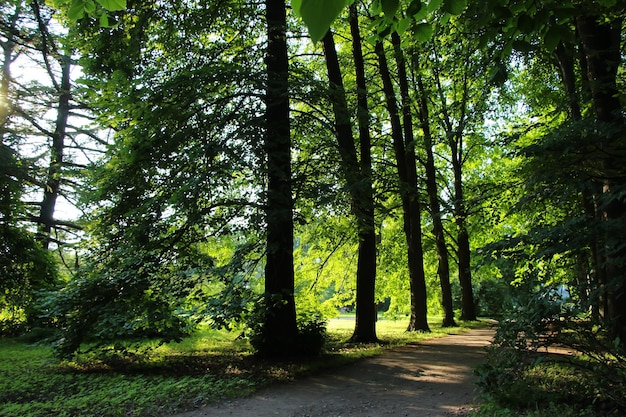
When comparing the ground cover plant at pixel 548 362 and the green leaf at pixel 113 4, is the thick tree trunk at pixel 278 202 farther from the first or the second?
the green leaf at pixel 113 4

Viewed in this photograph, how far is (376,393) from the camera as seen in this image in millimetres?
6918

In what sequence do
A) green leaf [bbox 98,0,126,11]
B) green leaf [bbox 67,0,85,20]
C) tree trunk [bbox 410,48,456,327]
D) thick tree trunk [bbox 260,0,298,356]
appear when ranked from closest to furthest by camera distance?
green leaf [bbox 98,0,126,11] < green leaf [bbox 67,0,85,20] < thick tree trunk [bbox 260,0,298,356] < tree trunk [bbox 410,48,456,327]

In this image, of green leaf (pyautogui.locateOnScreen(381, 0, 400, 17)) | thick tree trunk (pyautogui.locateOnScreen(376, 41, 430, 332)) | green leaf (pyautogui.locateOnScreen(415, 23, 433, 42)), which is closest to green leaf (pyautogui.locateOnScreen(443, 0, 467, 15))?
green leaf (pyautogui.locateOnScreen(415, 23, 433, 42))

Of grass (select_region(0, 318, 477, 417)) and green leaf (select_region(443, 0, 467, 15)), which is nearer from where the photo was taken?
green leaf (select_region(443, 0, 467, 15))

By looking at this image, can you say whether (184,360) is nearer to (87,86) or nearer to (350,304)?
(87,86)

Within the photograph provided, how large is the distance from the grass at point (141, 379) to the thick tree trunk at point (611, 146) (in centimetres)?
521

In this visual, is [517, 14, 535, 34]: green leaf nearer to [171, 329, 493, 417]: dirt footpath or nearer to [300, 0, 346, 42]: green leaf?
[300, 0, 346, 42]: green leaf

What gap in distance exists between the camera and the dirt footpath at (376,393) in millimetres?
5930

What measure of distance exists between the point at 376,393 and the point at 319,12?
684 centimetres

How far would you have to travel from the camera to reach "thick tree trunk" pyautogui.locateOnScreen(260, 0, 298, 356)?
845cm

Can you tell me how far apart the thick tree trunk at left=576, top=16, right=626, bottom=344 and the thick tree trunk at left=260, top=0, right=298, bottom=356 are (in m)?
5.02

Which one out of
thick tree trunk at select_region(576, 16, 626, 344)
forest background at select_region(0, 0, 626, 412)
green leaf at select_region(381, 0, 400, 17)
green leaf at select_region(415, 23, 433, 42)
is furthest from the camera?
forest background at select_region(0, 0, 626, 412)

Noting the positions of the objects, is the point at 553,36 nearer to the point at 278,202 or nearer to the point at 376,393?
the point at 376,393

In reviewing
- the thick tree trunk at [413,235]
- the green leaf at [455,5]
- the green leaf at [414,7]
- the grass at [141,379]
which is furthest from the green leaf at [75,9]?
the thick tree trunk at [413,235]
